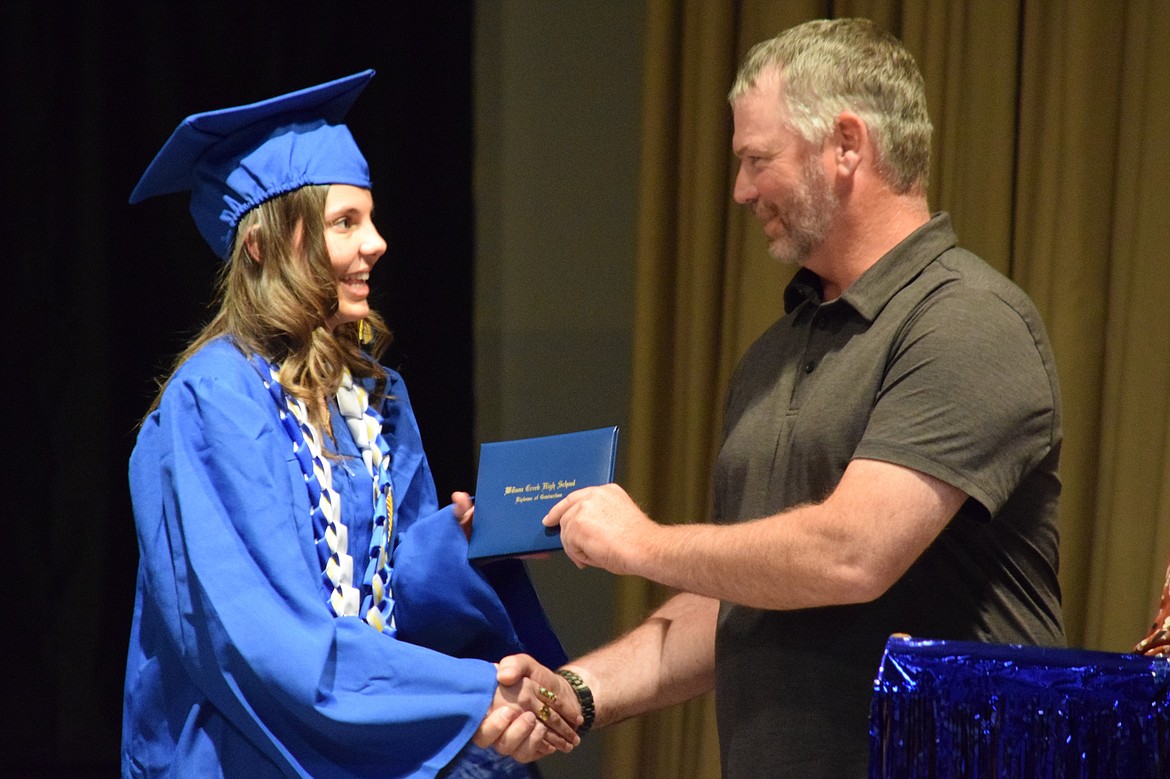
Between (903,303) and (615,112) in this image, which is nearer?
(903,303)

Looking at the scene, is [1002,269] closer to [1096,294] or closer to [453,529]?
[1096,294]

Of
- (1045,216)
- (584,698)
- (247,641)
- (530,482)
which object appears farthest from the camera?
(1045,216)

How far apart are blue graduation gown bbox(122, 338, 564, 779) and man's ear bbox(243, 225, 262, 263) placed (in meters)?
0.19

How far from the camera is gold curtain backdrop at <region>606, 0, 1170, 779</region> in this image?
2.65 m

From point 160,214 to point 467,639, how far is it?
178 cm

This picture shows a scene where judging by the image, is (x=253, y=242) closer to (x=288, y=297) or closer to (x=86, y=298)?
(x=288, y=297)

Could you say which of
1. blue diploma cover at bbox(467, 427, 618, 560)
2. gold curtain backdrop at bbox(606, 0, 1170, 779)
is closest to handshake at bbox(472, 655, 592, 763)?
blue diploma cover at bbox(467, 427, 618, 560)

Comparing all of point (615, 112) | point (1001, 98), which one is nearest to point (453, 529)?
point (1001, 98)

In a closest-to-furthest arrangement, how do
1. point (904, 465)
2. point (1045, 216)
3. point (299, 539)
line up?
1. point (904, 465)
2. point (299, 539)
3. point (1045, 216)

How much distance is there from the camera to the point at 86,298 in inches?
135

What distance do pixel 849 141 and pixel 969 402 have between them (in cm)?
48

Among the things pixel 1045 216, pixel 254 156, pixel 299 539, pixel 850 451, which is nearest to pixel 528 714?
pixel 299 539

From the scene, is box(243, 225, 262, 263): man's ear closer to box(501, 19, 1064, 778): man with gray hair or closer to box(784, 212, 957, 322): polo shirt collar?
box(501, 19, 1064, 778): man with gray hair

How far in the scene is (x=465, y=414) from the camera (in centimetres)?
376
